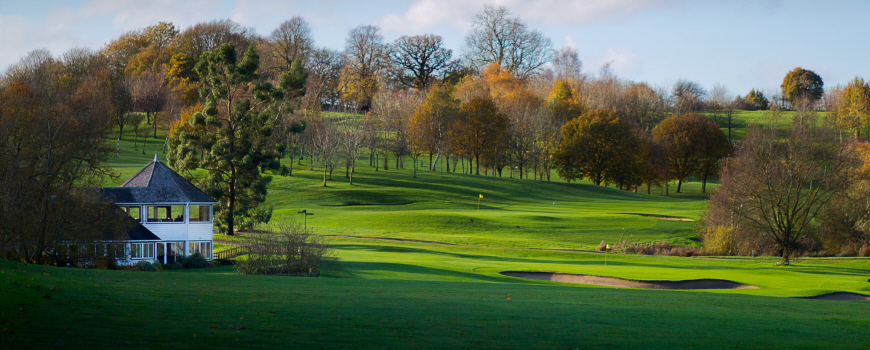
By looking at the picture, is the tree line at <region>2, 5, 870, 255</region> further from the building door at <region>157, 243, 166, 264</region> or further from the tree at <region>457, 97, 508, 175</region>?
the building door at <region>157, 243, 166, 264</region>

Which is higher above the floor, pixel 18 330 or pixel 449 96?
pixel 449 96

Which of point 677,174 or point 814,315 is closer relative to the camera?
point 814,315

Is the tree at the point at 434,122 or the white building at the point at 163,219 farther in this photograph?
the tree at the point at 434,122

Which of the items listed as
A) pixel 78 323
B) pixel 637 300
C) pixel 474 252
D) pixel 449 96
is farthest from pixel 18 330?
pixel 449 96

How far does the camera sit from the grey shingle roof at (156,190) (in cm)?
3772

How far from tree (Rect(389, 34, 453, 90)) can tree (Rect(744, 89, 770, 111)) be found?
290ft

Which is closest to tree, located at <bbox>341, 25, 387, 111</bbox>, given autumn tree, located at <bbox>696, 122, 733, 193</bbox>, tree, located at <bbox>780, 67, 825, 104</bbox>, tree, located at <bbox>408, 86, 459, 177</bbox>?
tree, located at <bbox>408, 86, 459, 177</bbox>

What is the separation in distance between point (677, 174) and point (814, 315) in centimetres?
8325

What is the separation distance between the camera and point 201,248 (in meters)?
39.7

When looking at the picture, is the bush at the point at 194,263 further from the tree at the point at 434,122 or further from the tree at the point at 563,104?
the tree at the point at 563,104

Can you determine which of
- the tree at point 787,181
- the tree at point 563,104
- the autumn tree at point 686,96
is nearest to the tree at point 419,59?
the tree at point 563,104

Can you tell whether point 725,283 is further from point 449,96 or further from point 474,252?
point 449,96

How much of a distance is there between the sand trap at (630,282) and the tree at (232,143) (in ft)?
83.1

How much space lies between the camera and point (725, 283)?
28797 millimetres
